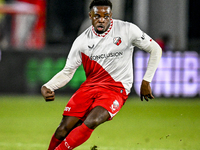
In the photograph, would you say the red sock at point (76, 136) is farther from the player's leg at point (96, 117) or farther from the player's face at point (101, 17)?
the player's face at point (101, 17)

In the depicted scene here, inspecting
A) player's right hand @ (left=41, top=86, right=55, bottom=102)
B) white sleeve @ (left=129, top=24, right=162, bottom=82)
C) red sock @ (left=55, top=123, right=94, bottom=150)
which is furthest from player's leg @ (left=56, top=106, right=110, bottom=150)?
white sleeve @ (left=129, top=24, right=162, bottom=82)

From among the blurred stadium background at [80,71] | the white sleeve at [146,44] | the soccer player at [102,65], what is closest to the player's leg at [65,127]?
the soccer player at [102,65]

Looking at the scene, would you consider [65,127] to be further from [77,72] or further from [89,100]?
[77,72]

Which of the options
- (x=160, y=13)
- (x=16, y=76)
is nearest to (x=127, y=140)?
(x=16, y=76)

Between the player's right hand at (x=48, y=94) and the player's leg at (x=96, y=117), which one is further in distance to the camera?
the player's right hand at (x=48, y=94)

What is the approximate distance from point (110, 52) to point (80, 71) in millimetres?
7397

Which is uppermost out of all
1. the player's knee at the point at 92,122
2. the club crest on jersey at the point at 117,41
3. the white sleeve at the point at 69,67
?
the club crest on jersey at the point at 117,41

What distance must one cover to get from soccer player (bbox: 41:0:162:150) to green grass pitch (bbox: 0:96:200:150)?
1.59 metres

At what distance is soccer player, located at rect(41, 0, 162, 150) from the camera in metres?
5.54

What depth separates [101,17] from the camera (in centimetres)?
551

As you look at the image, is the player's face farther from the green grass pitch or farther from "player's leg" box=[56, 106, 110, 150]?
the green grass pitch

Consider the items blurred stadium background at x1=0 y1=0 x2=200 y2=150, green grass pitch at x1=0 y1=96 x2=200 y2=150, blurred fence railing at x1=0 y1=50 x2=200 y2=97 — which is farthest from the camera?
blurred fence railing at x1=0 y1=50 x2=200 y2=97

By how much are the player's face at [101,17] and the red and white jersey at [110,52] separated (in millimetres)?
133

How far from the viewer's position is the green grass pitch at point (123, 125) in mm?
7363
